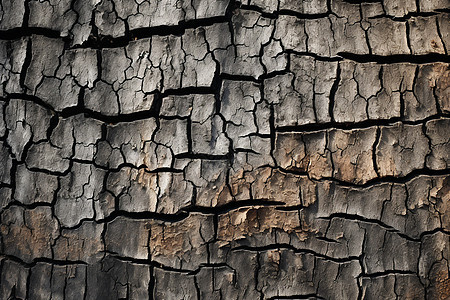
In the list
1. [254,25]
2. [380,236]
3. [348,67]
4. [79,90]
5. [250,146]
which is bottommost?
[380,236]

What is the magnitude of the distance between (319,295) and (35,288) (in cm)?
136

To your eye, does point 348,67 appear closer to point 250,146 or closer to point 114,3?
point 250,146

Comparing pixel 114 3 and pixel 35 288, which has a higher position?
pixel 114 3

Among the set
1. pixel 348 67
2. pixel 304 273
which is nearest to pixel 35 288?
pixel 304 273

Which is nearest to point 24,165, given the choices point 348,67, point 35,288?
point 35,288

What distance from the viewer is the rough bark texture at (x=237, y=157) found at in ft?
5.60

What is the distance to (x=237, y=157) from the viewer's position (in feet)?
5.65

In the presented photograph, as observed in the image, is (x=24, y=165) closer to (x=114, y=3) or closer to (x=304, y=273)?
(x=114, y=3)

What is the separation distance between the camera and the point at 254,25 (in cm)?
176

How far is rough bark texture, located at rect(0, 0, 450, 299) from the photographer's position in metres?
1.71

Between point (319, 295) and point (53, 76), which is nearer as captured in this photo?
point (319, 295)

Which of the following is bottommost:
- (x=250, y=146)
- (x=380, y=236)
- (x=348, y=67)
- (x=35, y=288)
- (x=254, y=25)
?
(x=35, y=288)

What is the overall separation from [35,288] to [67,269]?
188 mm

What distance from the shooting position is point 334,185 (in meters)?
1.73
